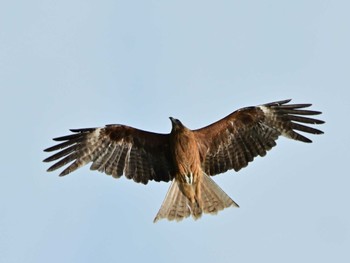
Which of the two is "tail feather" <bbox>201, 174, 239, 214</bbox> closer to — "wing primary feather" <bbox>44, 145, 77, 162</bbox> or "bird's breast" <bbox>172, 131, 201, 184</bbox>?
"bird's breast" <bbox>172, 131, 201, 184</bbox>

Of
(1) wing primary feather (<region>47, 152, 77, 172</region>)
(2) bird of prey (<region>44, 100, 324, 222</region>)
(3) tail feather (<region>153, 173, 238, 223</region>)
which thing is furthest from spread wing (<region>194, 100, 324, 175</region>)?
(1) wing primary feather (<region>47, 152, 77, 172</region>)

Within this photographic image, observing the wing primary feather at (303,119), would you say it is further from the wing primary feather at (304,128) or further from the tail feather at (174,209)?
the tail feather at (174,209)

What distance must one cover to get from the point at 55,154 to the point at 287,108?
4.56 metres

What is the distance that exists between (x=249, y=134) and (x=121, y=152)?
251 cm

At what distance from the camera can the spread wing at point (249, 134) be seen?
1277cm

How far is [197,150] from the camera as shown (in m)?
12.4

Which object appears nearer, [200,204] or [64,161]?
[200,204]

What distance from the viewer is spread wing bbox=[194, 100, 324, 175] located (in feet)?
41.9

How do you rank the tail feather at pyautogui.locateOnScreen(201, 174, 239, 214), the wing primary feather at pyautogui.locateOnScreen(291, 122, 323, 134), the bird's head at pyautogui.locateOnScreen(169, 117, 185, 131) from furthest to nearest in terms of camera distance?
1. the wing primary feather at pyautogui.locateOnScreen(291, 122, 323, 134)
2. the tail feather at pyautogui.locateOnScreen(201, 174, 239, 214)
3. the bird's head at pyautogui.locateOnScreen(169, 117, 185, 131)

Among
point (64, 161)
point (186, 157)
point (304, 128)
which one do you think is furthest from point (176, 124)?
point (304, 128)

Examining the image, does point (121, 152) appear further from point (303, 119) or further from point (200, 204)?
point (303, 119)

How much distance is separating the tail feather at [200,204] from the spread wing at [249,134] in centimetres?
43

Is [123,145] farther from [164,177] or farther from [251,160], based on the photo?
[251,160]

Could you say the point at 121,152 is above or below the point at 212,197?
above
